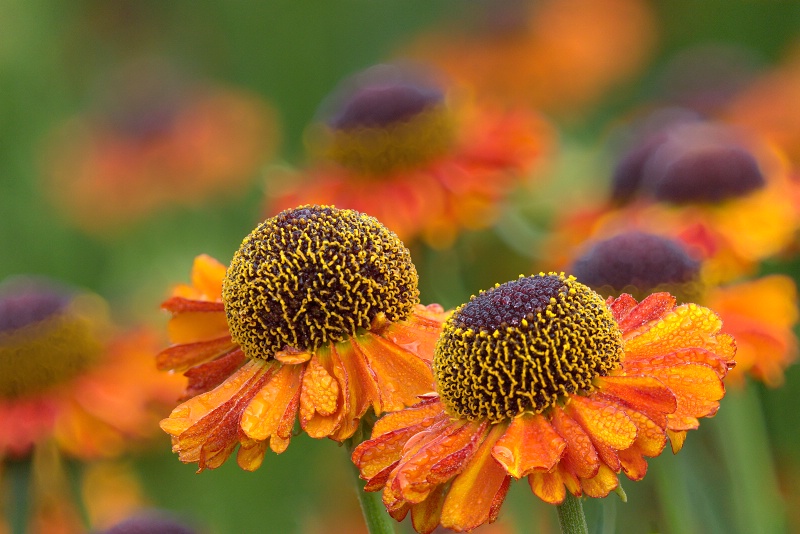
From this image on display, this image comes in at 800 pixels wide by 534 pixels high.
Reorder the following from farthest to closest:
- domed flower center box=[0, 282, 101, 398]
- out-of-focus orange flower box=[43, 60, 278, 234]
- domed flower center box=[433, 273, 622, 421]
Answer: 1. out-of-focus orange flower box=[43, 60, 278, 234]
2. domed flower center box=[0, 282, 101, 398]
3. domed flower center box=[433, 273, 622, 421]

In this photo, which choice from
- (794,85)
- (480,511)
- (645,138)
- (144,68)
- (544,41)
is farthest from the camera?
(144,68)

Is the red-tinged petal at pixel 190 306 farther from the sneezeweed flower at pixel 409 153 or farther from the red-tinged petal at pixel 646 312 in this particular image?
the sneezeweed flower at pixel 409 153

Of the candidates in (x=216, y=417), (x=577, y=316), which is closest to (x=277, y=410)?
(x=216, y=417)

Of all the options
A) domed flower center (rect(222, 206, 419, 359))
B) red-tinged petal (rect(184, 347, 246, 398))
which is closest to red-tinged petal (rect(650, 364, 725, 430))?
domed flower center (rect(222, 206, 419, 359))

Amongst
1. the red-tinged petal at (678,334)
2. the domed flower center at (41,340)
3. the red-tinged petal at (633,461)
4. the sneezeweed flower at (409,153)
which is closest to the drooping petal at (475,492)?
the red-tinged petal at (633,461)

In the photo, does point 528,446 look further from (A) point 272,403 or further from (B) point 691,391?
(A) point 272,403

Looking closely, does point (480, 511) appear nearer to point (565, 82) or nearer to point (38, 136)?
point (565, 82)

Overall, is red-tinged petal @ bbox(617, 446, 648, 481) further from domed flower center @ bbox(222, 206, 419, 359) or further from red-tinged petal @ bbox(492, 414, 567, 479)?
domed flower center @ bbox(222, 206, 419, 359)
